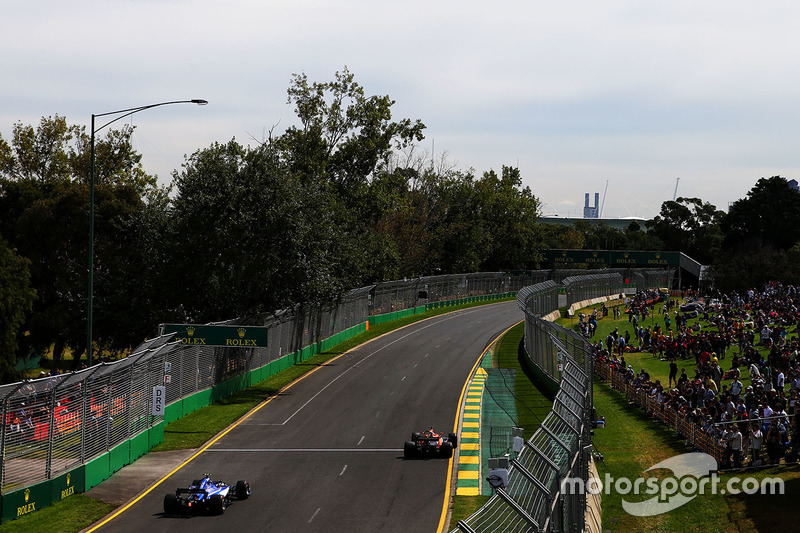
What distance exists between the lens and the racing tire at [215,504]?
2367 cm

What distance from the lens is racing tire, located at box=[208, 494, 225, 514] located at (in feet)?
77.7

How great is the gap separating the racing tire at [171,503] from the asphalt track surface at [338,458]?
26 centimetres

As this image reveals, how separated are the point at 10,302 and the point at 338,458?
94.2 feet

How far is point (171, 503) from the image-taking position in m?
23.7

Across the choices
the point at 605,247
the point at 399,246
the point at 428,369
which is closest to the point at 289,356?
the point at 428,369

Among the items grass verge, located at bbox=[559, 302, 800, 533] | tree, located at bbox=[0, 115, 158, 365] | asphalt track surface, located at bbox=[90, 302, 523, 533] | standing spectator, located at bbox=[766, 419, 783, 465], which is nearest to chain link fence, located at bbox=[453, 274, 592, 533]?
grass verge, located at bbox=[559, 302, 800, 533]

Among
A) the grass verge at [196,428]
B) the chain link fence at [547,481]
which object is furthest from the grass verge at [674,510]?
the grass verge at [196,428]

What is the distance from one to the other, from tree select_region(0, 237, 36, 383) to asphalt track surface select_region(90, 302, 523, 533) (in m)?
18.0

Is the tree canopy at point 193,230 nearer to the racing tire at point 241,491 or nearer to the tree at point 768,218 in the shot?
the racing tire at point 241,491

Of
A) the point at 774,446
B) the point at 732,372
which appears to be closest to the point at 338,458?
the point at 774,446

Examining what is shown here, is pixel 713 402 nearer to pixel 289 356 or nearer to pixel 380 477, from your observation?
pixel 380 477

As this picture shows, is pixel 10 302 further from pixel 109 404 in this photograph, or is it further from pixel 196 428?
pixel 109 404

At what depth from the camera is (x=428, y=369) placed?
51812 mm

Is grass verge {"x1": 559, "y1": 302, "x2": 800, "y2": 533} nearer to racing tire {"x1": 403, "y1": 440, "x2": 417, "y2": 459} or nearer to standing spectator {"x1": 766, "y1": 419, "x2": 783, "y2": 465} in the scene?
standing spectator {"x1": 766, "y1": 419, "x2": 783, "y2": 465}
